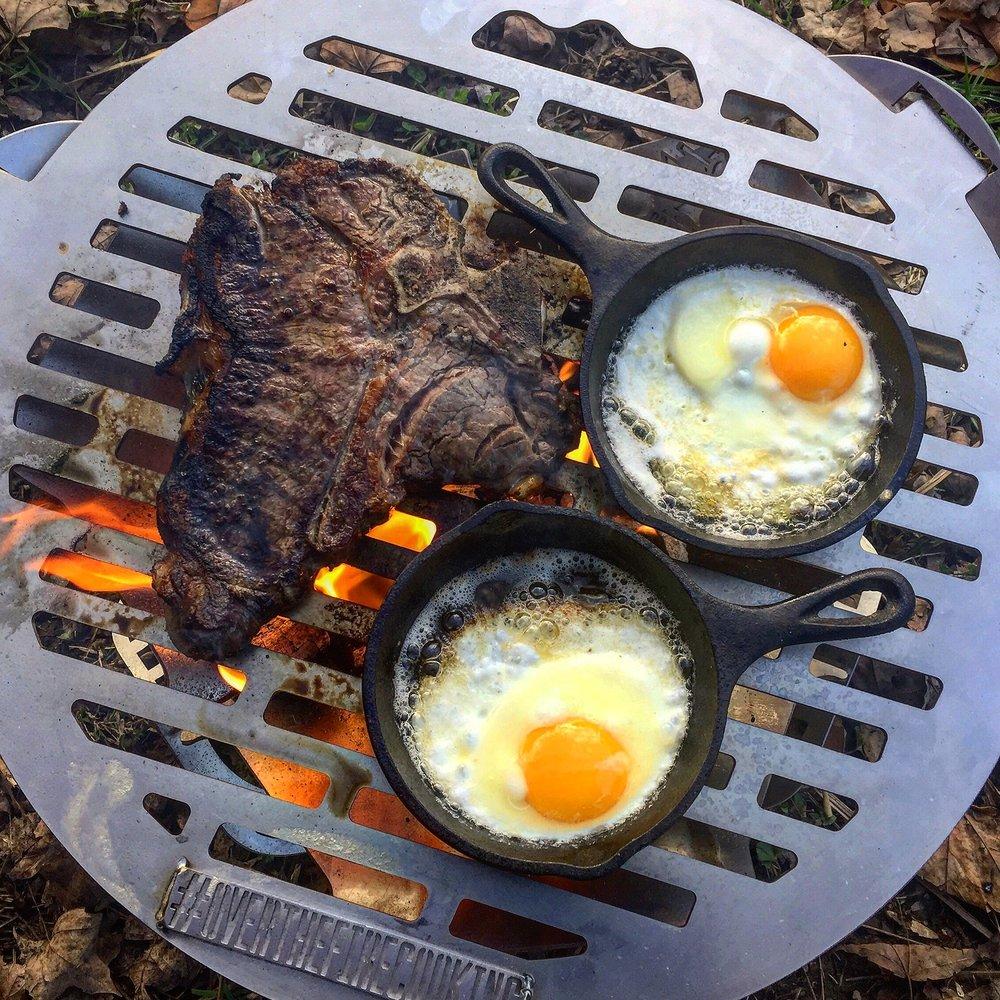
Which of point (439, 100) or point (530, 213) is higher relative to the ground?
point (439, 100)

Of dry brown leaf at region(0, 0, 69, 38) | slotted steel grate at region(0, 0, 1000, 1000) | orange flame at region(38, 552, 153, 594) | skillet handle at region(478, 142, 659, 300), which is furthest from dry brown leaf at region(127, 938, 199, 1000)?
dry brown leaf at region(0, 0, 69, 38)

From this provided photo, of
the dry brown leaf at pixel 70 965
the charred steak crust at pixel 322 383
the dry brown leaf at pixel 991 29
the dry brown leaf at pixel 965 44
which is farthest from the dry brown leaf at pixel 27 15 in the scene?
the dry brown leaf at pixel 991 29

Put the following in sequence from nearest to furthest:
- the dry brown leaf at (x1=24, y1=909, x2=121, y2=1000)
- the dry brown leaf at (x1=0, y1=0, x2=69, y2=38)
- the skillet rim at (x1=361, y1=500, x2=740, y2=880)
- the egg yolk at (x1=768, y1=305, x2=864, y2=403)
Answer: the skillet rim at (x1=361, y1=500, x2=740, y2=880) < the egg yolk at (x1=768, y1=305, x2=864, y2=403) < the dry brown leaf at (x1=24, y1=909, x2=121, y2=1000) < the dry brown leaf at (x1=0, y1=0, x2=69, y2=38)

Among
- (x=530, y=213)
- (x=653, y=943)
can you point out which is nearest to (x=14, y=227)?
(x=530, y=213)

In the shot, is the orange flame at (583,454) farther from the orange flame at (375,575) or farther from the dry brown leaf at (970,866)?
the dry brown leaf at (970,866)

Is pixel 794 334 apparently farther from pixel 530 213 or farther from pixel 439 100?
pixel 439 100

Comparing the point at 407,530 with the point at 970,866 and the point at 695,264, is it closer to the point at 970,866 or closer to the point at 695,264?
the point at 695,264

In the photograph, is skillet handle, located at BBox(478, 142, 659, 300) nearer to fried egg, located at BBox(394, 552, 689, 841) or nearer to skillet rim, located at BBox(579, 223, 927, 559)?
skillet rim, located at BBox(579, 223, 927, 559)
